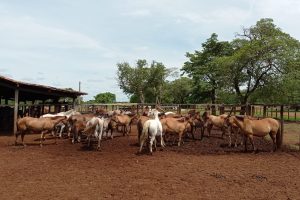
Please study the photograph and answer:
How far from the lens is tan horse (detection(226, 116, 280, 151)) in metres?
13.5

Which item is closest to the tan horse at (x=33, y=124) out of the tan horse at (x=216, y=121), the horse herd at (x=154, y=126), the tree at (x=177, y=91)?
the horse herd at (x=154, y=126)

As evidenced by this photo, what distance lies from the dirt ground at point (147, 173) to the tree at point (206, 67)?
87.0 feet

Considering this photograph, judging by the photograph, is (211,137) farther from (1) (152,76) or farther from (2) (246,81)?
(1) (152,76)

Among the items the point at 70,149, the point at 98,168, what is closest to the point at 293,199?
the point at 98,168

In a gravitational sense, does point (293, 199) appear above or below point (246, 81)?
below

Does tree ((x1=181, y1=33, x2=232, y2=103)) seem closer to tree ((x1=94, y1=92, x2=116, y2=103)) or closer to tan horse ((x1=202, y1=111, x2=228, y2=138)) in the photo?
tan horse ((x1=202, y1=111, x2=228, y2=138))

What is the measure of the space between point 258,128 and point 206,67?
90.6 ft

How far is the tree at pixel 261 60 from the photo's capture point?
96.4ft

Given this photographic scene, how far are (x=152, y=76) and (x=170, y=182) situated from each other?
54.3 m

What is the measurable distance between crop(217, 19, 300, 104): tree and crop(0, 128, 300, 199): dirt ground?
1717 cm

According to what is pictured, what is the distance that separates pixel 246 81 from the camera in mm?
32656

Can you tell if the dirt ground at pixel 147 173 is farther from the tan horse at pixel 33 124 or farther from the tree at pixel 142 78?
the tree at pixel 142 78

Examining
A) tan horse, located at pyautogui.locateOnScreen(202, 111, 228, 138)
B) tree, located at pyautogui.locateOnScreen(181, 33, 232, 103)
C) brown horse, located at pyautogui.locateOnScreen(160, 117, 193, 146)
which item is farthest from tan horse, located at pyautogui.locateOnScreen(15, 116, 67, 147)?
tree, located at pyautogui.locateOnScreen(181, 33, 232, 103)

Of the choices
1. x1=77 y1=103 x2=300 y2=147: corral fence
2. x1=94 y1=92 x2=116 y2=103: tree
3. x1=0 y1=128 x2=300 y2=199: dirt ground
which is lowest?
x1=0 y1=128 x2=300 y2=199: dirt ground
